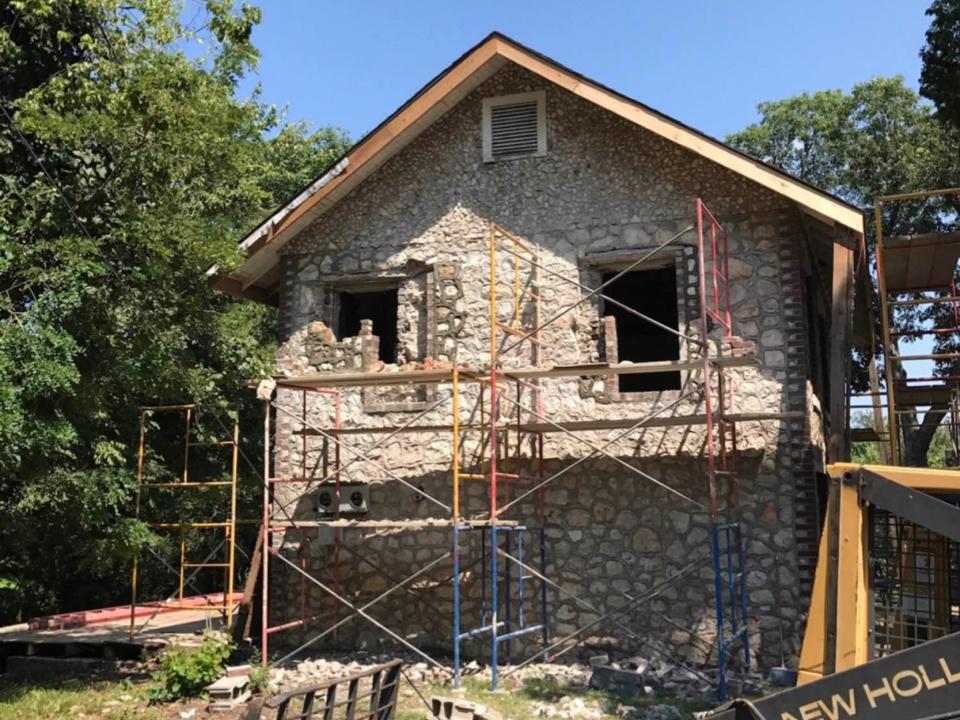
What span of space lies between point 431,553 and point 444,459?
118cm

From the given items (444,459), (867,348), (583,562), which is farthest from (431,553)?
(867,348)

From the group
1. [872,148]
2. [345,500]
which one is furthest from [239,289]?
[872,148]

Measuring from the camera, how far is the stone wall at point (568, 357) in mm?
10633

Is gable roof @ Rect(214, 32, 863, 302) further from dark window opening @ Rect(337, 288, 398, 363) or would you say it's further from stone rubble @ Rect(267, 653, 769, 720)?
stone rubble @ Rect(267, 653, 769, 720)

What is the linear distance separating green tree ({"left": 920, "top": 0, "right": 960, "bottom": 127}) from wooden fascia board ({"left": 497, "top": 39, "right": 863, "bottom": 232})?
5076 millimetres

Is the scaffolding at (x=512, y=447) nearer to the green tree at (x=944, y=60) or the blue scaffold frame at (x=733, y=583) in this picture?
the blue scaffold frame at (x=733, y=583)

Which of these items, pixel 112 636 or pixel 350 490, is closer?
pixel 350 490

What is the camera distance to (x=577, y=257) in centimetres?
1184

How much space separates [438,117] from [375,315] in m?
3.21

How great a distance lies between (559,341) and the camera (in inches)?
464

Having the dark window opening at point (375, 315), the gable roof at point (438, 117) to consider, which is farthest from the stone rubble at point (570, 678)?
the gable roof at point (438, 117)

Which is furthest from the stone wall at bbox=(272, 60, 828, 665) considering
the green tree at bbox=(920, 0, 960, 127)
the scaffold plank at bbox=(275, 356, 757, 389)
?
the green tree at bbox=(920, 0, 960, 127)

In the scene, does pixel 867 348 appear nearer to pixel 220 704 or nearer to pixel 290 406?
pixel 290 406

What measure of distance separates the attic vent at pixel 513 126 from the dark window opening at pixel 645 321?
2089 millimetres
